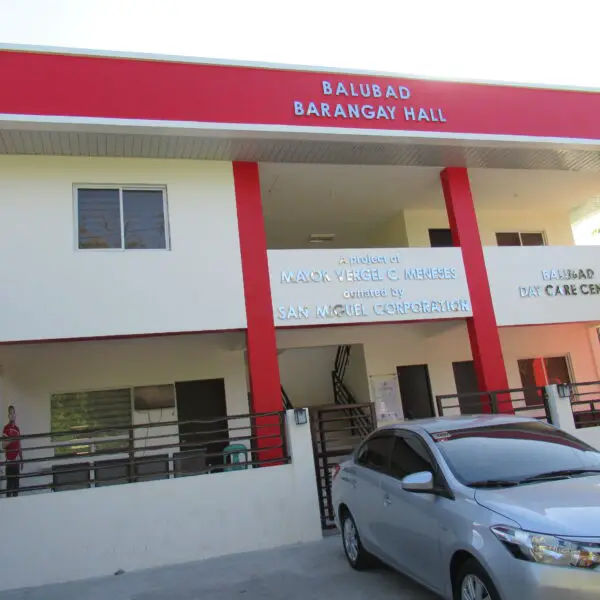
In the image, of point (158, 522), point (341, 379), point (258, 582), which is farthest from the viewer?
point (341, 379)

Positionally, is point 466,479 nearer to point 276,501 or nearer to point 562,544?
point 562,544

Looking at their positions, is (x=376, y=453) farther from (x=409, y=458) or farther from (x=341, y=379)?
(x=341, y=379)

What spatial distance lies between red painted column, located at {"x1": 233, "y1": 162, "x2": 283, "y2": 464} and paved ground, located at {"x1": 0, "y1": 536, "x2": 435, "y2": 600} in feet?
6.46

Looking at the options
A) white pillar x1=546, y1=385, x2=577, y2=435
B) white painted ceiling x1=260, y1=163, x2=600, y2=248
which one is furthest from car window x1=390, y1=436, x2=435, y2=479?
white painted ceiling x1=260, y1=163, x2=600, y2=248

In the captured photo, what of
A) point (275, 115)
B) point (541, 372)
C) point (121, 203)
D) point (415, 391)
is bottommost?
point (415, 391)

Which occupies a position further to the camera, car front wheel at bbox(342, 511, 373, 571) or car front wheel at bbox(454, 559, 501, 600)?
car front wheel at bbox(342, 511, 373, 571)

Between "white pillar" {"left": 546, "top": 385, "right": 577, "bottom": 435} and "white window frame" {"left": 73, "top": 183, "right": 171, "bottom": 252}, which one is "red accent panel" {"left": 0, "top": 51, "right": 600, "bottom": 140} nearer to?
"white window frame" {"left": 73, "top": 183, "right": 171, "bottom": 252}

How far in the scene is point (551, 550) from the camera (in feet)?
11.5

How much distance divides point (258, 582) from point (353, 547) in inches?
45.3

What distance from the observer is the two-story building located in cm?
→ 803

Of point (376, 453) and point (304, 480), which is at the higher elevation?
point (376, 453)

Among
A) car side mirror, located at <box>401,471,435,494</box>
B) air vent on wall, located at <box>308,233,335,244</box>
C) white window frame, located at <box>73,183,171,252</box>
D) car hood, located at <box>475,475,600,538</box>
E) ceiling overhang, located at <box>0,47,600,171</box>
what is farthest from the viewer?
air vent on wall, located at <box>308,233,335,244</box>

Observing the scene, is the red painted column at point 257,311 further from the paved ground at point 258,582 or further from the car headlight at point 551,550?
the car headlight at point 551,550

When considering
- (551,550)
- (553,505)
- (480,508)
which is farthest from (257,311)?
(551,550)
